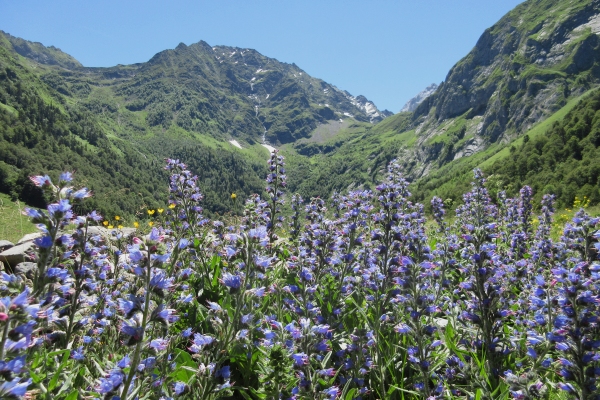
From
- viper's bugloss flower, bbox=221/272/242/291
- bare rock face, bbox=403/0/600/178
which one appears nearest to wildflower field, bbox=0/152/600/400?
viper's bugloss flower, bbox=221/272/242/291

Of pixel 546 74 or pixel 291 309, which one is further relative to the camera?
pixel 546 74

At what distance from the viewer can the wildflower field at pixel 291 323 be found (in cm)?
282

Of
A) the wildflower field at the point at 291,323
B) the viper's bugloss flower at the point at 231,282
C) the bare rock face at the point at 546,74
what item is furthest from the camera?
the bare rock face at the point at 546,74

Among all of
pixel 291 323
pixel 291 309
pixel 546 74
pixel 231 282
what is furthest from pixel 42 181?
pixel 546 74

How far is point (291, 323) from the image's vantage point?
12.3 ft

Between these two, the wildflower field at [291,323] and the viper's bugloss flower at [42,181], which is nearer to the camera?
the wildflower field at [291,323]

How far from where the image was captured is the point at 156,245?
8.45ft

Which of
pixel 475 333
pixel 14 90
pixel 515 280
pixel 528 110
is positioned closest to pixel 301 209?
pixel 515 280

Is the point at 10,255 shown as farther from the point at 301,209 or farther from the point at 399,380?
the point at 399,380

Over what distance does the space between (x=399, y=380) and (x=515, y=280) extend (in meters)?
4.42

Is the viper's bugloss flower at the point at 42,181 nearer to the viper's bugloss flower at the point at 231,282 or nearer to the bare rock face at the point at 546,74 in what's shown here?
the viper's bugloss flower at the point at 231,282

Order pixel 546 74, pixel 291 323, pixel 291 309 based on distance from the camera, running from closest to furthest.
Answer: pixel 291 323 < pixel 291 309 < pixel 546 74

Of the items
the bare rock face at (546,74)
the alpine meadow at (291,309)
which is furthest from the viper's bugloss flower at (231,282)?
the bare rock face at (546,74)

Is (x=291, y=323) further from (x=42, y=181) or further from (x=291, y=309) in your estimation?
(x=42, y=181)
